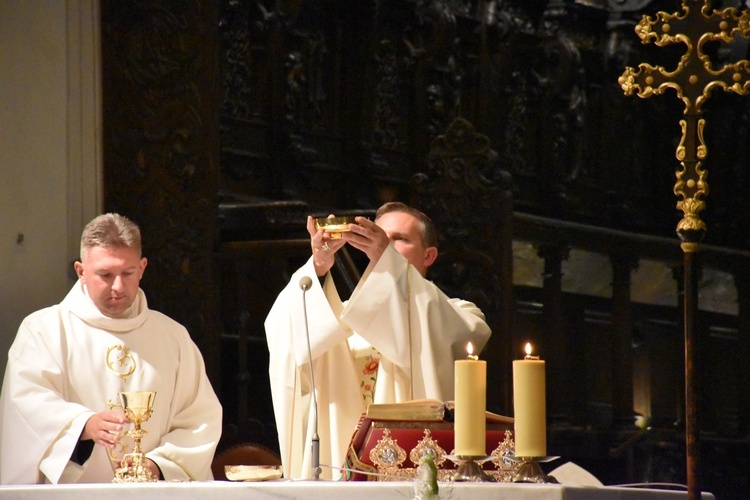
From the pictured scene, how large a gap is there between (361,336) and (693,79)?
1.34 metres

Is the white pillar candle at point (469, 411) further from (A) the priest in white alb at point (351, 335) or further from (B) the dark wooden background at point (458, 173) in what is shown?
(B) the dark wooden background at point (458, 173)

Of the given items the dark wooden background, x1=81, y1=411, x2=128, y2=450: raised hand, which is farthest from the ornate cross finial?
the dark wooden background

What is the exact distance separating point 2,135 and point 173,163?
913mm

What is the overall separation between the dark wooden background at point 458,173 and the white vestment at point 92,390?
137 cm

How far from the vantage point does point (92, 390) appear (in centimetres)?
515

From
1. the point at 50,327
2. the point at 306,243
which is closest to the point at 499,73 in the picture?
the point at 306,243

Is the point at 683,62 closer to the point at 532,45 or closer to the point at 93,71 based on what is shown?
the point at 93,71

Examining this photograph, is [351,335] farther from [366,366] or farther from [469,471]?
[469,471]

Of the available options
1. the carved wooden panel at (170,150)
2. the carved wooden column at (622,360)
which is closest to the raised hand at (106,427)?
the carved wooden panel at (170,150)

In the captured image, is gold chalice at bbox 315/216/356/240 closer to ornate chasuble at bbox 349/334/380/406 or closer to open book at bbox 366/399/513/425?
ornate chasuble at bbox 349/334/380/406

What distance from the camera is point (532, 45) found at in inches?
368

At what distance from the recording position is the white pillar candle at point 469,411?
125 inches

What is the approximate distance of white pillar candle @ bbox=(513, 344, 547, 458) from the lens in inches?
126

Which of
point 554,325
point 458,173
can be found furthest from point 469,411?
point 554,325
